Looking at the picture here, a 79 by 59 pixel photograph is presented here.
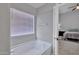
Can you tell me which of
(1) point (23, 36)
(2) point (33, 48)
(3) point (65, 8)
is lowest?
(2) point (33, 48)

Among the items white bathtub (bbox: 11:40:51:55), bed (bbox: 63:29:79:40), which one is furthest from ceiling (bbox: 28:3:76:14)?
white bathtub (bbox: 11:40:51:55)

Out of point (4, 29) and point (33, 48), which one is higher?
point (4, 29)

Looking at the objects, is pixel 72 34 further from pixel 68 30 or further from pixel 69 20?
pixel 69 20

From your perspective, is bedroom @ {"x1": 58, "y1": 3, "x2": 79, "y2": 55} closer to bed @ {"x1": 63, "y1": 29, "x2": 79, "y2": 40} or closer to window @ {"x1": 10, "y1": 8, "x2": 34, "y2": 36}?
bed @ {"x1": 63, "y1": 29, "x2": 79, "y2": 40}

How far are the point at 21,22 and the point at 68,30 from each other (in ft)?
1.95

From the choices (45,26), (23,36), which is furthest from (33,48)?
(45,26)

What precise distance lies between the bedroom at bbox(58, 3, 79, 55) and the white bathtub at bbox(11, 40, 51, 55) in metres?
0.17

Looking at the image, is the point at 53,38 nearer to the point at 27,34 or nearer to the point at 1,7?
the point at 27,34

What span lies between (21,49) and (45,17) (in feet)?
1.65

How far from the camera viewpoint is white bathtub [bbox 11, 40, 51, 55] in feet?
3.53

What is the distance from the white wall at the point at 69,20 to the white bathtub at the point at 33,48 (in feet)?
1.04

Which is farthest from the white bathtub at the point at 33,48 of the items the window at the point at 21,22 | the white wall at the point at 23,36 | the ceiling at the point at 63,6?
the ceiling at the point at 63,6

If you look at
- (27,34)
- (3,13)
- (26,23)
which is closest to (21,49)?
(27,34)

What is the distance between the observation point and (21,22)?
1.11 meters
